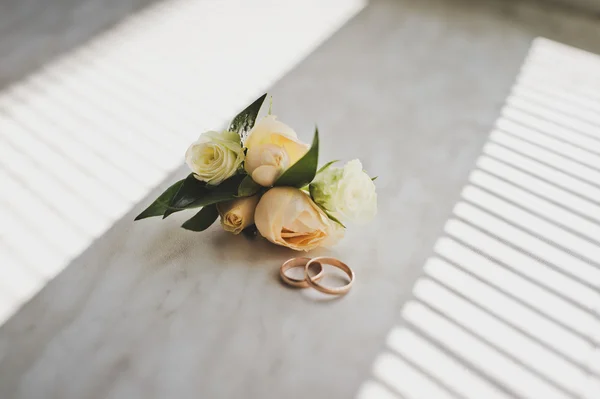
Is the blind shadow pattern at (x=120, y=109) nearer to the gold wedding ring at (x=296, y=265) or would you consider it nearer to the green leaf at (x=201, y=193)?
the green leaf at (x=201, y=193)

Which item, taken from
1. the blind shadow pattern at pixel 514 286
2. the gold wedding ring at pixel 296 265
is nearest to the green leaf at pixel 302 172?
the gold wedding ring at pixel 296 265

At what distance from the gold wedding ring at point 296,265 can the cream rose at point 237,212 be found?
0.30ft

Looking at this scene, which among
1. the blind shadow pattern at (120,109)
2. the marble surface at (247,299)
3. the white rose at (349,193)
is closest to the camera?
the marble surface at (247,299)

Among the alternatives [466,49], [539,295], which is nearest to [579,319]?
[539,295]

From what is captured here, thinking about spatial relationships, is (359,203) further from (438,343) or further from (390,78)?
(390,78)

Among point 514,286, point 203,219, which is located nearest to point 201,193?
point 203,219

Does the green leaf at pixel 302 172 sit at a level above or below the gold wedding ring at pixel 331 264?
above

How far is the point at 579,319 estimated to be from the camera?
3.10 feet

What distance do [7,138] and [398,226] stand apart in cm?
81

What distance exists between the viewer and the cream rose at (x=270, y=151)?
948 mm

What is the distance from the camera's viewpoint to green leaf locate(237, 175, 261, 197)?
0.96 meters

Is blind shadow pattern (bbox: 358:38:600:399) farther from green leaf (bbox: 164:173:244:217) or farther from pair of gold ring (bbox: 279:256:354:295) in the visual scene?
green leaf (bbox: 164:173:244:217)

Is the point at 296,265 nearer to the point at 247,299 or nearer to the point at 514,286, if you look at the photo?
the point at 247,299

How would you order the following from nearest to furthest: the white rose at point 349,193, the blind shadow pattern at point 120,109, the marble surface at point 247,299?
the marble surface at point 247,299
the white rose at point 349,193
the blind shadow pattern at point 120,109
